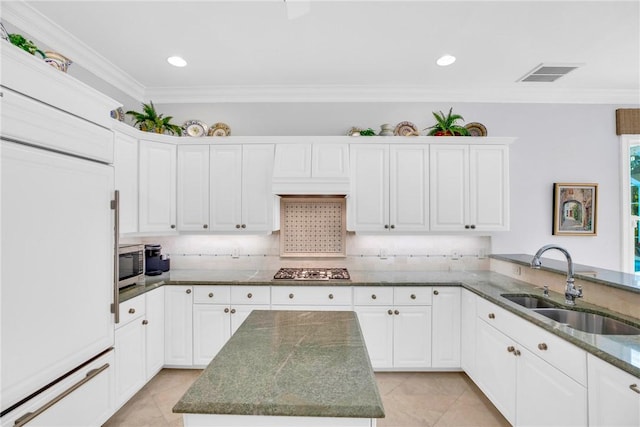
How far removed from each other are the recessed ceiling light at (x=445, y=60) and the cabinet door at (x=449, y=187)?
762mm

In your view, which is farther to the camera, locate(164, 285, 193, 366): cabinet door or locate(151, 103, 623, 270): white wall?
locate(151, 103, 623, 270): white wall

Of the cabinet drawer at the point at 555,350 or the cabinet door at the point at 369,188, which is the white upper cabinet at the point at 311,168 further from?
the cabinet drawer at the point at 555,350

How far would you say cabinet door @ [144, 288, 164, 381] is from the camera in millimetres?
2508

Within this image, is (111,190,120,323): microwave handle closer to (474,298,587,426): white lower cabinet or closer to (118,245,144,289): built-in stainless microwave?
(118,245,144,289): built-in stainless microwave

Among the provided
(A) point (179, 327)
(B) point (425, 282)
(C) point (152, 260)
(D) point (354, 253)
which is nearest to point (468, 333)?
(B) point (425, 282)

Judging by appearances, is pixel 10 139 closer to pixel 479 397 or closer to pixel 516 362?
pixel 516 362

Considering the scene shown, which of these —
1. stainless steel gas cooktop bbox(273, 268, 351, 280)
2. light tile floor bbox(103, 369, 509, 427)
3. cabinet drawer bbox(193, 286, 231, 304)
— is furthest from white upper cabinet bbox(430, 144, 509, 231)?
cabinet drawer bbox(193, 286, 231, 304)

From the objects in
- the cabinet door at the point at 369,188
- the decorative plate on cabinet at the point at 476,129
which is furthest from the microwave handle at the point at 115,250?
the decorative plate on cabinet at the point at 476,129

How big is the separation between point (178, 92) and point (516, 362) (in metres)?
4.03

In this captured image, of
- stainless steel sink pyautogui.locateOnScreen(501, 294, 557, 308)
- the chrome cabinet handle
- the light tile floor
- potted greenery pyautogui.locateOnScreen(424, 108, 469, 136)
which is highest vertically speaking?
potted greenery pyautogui.locateOnScreen(424, 108, 469, 136)

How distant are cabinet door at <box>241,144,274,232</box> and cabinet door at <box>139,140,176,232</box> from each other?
2.43 feet

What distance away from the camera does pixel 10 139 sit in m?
1.19

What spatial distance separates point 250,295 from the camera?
2.73m

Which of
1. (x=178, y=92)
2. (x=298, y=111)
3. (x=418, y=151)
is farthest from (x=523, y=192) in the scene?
(x=178, y=92)
